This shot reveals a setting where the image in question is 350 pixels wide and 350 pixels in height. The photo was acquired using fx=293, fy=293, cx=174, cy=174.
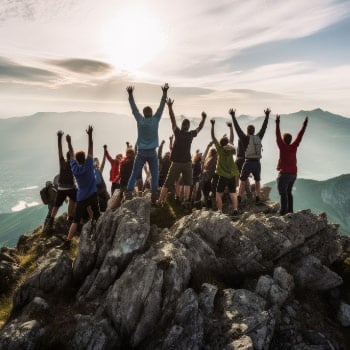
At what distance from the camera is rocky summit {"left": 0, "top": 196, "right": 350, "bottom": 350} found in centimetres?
812

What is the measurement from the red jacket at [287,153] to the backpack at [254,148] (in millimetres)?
1796

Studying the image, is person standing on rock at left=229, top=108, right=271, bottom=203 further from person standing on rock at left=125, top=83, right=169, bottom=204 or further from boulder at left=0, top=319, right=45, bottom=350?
boulder at left=0, top=319, right=45, bottom=350

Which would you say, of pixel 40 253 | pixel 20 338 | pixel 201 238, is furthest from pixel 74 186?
pixel 20 338

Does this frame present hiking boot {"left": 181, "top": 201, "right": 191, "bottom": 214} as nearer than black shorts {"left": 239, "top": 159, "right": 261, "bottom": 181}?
No

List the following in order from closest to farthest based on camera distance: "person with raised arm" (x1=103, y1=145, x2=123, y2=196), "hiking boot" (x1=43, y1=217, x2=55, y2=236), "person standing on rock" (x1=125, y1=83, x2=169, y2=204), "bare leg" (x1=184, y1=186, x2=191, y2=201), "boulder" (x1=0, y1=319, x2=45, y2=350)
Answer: "boulder" (x1=0, y1=319, x2=45, y2=350) → "person standing on rock" (x1=125, y1=83, x2=169, y2=204) → "bare leg" (x1=184, y1=186, x2=191, y2=201) → "hiking boot" (x1=43, y1=217, x2=55, y2=236) → "person with raised arm" (x1=103, y1=145, x2=123, y2=196)

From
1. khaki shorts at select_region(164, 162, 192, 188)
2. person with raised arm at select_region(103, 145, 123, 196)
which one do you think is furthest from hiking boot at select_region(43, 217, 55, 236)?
khaki shorts at select_region(164, 162, 192, 188)

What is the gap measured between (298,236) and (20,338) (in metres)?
10.7

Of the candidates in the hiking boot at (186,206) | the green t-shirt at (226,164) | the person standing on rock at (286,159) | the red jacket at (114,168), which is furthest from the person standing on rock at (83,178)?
the person standing on rock at (286,159)

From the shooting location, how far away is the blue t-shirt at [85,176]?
11.9 m

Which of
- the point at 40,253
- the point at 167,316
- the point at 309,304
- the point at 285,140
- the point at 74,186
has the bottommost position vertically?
the point at 40,253

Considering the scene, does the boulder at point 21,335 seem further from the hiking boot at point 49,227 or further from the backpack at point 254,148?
the backpack at point 254,148

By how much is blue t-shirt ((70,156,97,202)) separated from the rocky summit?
1.37m

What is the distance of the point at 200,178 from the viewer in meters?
18.2

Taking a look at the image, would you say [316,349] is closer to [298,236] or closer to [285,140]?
[298,236]
